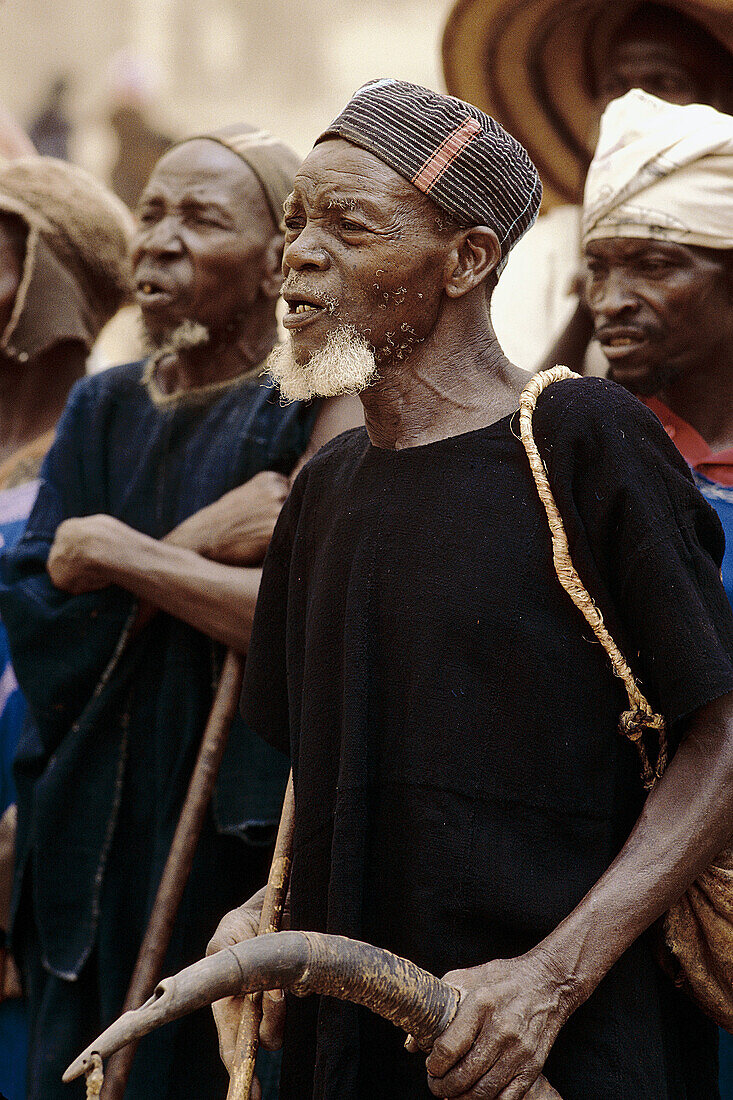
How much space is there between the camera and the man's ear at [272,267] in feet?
10.6

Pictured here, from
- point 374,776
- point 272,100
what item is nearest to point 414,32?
point 272,100

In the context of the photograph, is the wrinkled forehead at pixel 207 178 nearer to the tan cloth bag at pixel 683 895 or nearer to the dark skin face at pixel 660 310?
the dark skin face at pixel 660 310

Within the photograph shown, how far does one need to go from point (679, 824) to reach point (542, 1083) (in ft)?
1.19

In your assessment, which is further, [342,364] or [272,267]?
[272,267]

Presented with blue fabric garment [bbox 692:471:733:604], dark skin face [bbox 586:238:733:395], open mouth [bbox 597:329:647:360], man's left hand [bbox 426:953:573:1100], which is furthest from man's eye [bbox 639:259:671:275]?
man's left hand [bbox 426:953:573:1100]

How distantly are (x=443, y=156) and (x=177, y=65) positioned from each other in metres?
5.13

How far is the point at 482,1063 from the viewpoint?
1.60 m

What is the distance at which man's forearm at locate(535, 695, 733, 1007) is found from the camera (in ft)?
5.42

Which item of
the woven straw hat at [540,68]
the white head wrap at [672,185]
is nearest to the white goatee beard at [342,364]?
the white head wrap at [672,185]

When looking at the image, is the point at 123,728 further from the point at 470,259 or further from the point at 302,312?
the point at 470,259

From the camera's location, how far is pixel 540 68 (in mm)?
3734

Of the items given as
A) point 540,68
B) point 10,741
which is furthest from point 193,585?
point 540,68

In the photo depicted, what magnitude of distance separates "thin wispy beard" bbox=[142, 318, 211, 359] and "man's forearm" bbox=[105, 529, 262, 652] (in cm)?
55

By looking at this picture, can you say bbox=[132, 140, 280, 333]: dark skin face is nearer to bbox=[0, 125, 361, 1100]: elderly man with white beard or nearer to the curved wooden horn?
bbox=[0, 125, 361, 1100]: elderly man with white beard
